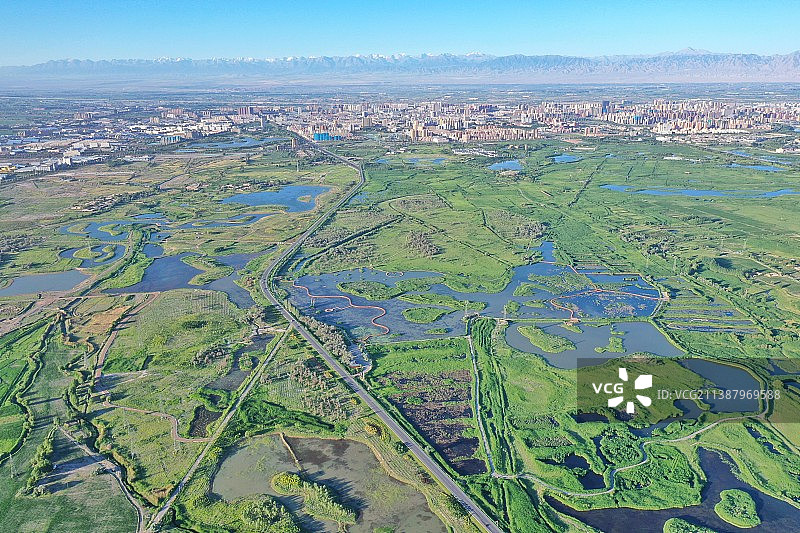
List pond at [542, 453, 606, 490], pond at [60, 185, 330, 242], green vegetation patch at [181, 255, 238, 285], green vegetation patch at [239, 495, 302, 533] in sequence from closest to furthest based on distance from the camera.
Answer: green vegetation patch at [239, 495, 302, 533]
pond at [542, 453, 606, 490]
green vegetation patch at [181, 255, 238, 285]
pond at [60, 185, 330, 242]

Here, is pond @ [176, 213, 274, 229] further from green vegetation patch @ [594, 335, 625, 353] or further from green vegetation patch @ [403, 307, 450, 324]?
green vegetation patch @ [594, 335, 625, 353]

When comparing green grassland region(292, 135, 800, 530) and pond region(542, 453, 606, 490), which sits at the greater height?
A: green grassland region(292, 135, 800, 530)

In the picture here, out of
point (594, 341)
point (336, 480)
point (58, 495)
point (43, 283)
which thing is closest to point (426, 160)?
point (43, 283)

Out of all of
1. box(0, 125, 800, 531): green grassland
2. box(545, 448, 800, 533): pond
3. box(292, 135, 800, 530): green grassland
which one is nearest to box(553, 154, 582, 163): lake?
box(292, 135, 800, 530): green grassland

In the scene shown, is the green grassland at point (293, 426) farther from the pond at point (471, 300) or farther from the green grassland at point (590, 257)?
the pond at point (471, 300)

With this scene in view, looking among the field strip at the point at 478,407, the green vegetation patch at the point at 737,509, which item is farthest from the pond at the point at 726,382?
the field strip at the point at 478,407

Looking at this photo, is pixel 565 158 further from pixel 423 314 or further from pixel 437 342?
pixel 437 342
